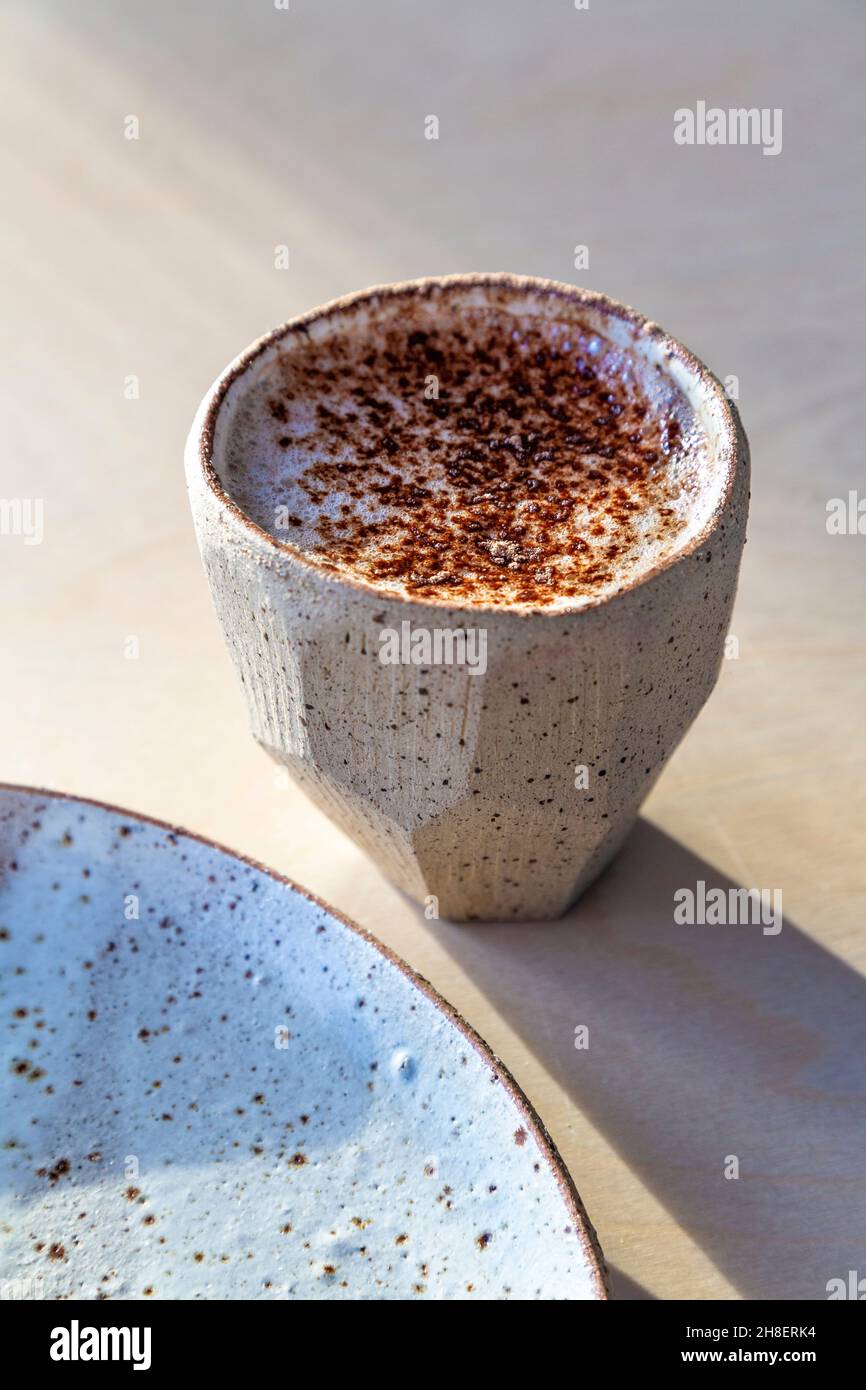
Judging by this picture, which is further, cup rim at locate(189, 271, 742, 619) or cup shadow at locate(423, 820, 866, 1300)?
cup shadow at locate(423, 820, 866, 1300)

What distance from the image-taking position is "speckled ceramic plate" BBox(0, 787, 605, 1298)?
29.7 inches

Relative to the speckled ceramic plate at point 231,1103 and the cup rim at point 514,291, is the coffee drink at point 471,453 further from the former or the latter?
the speckled ceramic plate at point 231,1103

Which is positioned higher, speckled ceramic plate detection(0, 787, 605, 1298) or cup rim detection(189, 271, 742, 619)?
cup rim detection(189, 271, 742, 619)

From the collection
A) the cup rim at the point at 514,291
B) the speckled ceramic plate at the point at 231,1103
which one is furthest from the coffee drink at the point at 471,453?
the speckled ceramic plate at the point at 231,1103

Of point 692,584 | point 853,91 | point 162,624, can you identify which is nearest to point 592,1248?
point 692,584

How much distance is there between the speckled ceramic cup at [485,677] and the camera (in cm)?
76

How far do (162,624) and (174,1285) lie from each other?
2.08ft

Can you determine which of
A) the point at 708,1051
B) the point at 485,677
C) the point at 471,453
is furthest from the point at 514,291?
the point at 708,1051

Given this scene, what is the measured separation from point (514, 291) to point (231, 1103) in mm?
532

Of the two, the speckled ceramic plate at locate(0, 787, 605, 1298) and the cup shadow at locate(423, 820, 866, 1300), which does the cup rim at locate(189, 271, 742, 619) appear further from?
Answer: the cup shadow at locate(423, 820, 866, 1300)

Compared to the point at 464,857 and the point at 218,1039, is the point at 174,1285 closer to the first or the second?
the point at 218,1039

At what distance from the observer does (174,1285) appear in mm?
772

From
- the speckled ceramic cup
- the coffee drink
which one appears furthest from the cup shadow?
the coffee drink

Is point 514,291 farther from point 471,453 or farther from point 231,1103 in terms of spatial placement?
point 231,1103
